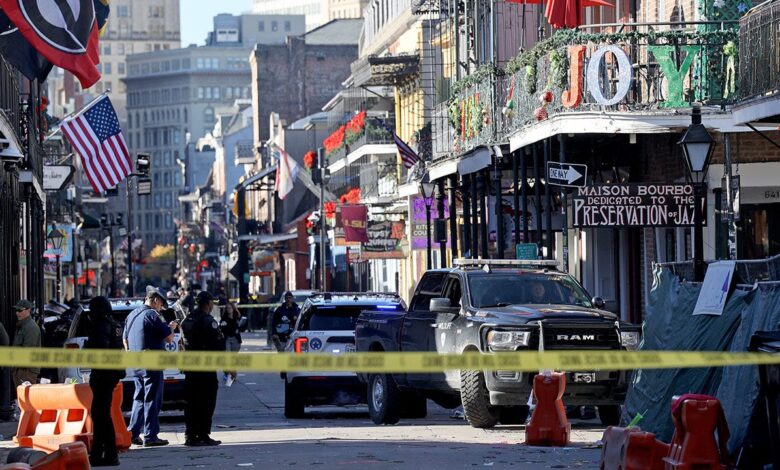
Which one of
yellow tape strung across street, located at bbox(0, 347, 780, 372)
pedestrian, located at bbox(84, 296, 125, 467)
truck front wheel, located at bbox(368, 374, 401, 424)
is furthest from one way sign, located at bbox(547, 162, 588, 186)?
yellow tape strung across street, located at bbox(0, 347, 780, 372)

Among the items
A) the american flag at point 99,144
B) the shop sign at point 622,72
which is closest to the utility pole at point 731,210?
the shop sign at point 622,72

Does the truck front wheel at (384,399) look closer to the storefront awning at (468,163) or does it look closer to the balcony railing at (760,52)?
the balcony railing at (760,52)

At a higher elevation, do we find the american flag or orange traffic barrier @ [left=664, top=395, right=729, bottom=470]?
the american flag

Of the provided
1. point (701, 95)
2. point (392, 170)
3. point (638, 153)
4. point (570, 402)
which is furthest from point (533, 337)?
point (392, 170)

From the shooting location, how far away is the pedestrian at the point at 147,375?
62.3ft

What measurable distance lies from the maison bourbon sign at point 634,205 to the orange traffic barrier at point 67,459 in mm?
12224

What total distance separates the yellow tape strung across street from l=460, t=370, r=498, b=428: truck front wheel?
205 inches

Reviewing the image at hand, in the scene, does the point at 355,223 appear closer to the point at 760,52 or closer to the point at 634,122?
the point at 634,122

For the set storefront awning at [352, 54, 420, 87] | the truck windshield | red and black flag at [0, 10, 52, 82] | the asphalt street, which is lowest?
the asphalt street

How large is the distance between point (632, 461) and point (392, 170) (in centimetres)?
4695

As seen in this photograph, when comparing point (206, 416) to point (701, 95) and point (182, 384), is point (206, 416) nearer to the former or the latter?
point (182, 384)

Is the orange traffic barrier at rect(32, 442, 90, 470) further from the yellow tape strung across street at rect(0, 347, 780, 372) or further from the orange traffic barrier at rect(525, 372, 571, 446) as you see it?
the orange traffic barrier at rect(525, 372, 571, 446)

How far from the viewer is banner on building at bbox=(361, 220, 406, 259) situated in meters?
53.6

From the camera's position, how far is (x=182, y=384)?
22.8 m
